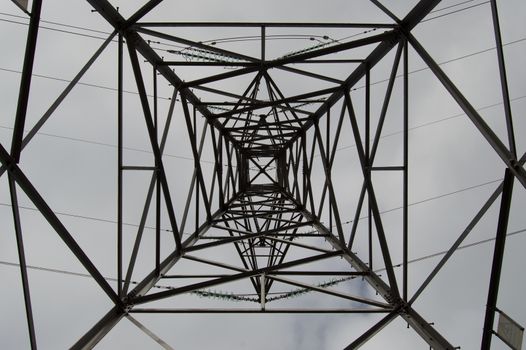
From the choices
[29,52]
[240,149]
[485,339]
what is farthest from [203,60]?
[240,149]

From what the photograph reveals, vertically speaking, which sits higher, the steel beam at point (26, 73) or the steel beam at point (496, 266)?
the steel beam at point (26, 73)

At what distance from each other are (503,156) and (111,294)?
535 centimetres

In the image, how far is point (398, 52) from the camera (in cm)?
662

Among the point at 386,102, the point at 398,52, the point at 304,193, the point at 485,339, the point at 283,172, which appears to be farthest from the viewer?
the point at 283,172

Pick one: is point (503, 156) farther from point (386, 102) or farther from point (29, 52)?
point (29, 52)

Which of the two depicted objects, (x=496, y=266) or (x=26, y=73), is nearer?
(x=496, y=266)

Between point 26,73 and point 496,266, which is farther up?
point 26,73

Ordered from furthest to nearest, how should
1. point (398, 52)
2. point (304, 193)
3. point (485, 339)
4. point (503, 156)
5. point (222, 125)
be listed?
point (222, 125) → point (304, 193) → point (398, 52) → point (503, 156) → point (485, 339)

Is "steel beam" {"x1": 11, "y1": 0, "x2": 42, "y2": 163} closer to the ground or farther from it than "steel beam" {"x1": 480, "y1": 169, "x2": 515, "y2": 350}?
farther from it

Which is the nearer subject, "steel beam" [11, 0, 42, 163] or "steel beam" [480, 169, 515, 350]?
"steel beam" [480, 169, 515, 350]

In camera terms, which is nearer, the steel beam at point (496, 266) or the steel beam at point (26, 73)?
the steel beam at point (496, 266)

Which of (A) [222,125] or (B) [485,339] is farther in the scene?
(A) [222,125]

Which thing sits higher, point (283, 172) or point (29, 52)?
point (283, 172)

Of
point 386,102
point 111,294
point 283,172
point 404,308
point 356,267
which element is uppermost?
point 283,172
